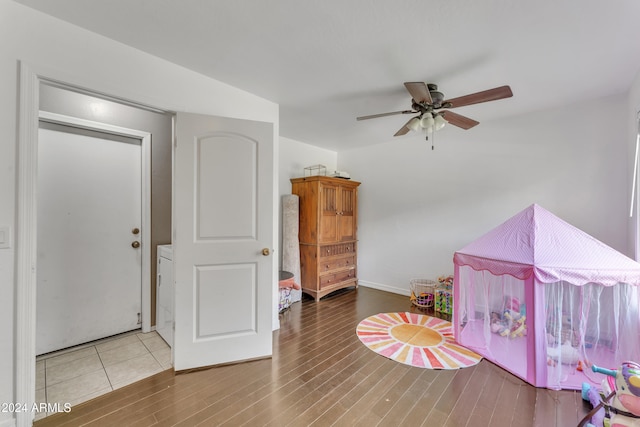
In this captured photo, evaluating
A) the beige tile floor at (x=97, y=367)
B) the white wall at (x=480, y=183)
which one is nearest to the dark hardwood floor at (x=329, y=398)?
the beige tile floor at (x=97, y=367)

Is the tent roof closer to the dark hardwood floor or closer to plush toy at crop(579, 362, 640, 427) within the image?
plush toy at crop(579, 362, 640, 427)

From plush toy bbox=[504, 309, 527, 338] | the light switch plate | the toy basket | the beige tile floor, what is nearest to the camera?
the light switch plate

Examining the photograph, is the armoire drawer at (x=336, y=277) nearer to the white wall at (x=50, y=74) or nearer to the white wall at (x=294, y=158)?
the white wall at (x=294, y=158)

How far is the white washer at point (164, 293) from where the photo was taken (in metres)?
2.57

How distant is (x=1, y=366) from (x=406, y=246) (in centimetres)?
Answer: 413

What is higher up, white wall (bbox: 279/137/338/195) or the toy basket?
white wall (bbox: 279/137/338/195)

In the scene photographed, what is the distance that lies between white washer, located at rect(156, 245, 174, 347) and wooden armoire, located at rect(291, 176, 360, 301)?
1876mm

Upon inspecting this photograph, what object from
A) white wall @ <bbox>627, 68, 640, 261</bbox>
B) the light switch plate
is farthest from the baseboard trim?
the light switch plate

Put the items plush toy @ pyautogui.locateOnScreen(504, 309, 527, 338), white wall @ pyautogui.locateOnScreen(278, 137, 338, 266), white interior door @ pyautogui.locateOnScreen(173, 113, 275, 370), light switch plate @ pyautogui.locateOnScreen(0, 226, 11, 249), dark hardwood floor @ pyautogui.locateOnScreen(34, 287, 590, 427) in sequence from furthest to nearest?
→ 1. white wall @ pyautogui.locateOnScreen(278, 137, 338, 266)
2. plush toy @ pyautogui.locateOnScreen(504, 309, 527, 338)
3. white interior door @ pyautogui.locateOnScreen(173, 113, 275, 370)
4. dark hardwood floor @ pyautogui.locateOnScreen(34, 287, 590, 427)
5. light switch plate @ pyautogui.locateOnScreen(0, 226, 11, 249)

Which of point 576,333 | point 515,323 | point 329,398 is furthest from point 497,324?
point 329,398

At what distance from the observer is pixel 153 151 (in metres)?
2.91

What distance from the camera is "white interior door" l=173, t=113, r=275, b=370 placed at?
214 centimetres

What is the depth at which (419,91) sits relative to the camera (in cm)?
200

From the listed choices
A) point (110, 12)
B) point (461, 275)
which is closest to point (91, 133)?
point (110, 12)
